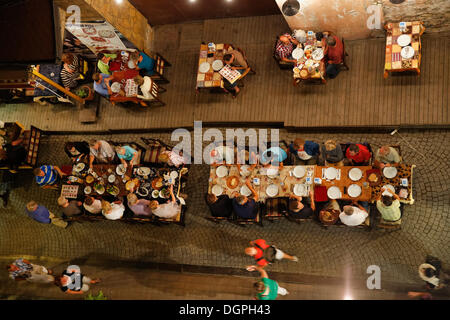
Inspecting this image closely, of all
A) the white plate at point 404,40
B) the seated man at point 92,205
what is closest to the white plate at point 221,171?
the seated man at point 92,205

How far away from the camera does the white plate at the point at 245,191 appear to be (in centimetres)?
934

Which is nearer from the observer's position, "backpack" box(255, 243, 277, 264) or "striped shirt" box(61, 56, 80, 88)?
"backpack" box(255, 243, 277, 264)

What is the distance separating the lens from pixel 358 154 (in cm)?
878

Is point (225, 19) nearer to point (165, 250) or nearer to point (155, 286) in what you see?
point (165, 250)

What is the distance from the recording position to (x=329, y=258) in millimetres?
9391

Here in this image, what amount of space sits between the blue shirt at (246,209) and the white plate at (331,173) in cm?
183

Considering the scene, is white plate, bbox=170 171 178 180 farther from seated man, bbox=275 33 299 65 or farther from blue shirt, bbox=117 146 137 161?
seated man, bbox=275 33 299 65

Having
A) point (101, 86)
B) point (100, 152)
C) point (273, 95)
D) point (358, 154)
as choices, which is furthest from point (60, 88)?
point (358, 154)

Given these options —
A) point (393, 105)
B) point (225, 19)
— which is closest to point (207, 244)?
point (393, 105)

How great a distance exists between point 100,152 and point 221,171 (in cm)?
362

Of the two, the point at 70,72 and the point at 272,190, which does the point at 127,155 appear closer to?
the point at 70,72

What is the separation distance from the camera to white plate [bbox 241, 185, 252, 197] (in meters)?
9.34

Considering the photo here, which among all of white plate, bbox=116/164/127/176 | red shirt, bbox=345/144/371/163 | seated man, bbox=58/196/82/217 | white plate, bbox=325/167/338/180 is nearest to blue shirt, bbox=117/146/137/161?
white plate, bbox=116/164/127/176
